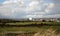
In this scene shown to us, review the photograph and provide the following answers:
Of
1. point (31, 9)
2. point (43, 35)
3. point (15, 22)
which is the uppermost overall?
point (31, 9)

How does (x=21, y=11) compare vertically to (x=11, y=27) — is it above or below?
above

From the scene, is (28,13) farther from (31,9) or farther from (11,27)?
(11,27)

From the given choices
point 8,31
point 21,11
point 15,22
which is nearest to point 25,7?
point 21,11

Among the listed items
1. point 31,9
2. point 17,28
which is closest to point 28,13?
point 31,9

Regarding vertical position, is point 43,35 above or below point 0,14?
below

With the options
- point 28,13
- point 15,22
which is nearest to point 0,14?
point 15,22

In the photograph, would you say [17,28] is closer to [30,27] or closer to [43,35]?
[30,27]

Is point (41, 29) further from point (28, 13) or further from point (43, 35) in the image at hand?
point (28, 13)
